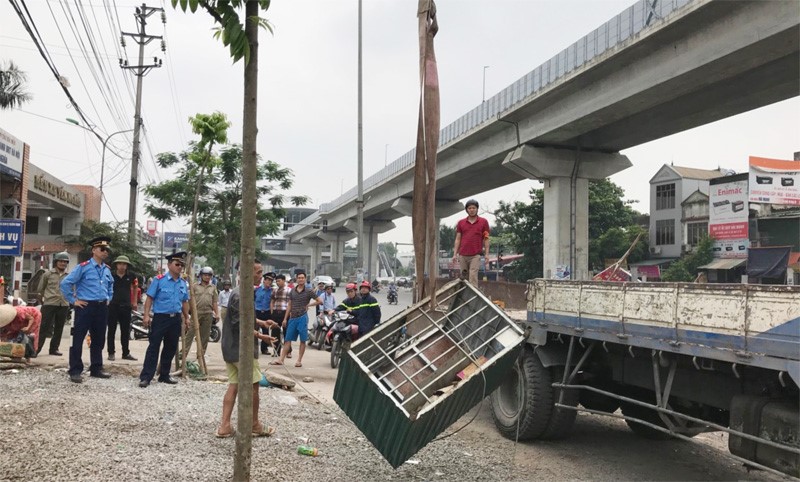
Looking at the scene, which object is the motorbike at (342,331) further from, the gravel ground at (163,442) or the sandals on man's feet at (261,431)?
the sandals on man's feet at (261,431)

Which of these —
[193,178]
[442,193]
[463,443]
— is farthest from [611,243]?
[463,443]

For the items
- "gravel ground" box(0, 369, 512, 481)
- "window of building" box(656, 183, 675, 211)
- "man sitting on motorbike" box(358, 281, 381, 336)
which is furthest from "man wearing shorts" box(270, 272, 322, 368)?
"window of building" box(656, 183, 675, 211)

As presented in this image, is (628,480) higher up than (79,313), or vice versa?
(79,313)

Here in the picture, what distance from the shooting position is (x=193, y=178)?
1995 centimetres

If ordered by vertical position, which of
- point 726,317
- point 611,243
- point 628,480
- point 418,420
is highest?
point 611,243

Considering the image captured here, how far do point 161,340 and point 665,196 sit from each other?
134ft

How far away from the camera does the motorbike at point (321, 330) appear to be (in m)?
12.9

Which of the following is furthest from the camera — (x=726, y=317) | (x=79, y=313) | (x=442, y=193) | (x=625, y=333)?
(x=442, y=193)

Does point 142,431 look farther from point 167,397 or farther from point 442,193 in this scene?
point 442,193

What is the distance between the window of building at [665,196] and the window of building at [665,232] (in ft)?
3.47

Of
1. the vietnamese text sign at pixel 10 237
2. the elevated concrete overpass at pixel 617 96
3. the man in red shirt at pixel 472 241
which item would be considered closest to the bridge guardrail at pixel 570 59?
the elevated concrete overpass at pixel 617 96

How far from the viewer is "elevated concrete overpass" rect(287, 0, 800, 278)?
44.8 ft

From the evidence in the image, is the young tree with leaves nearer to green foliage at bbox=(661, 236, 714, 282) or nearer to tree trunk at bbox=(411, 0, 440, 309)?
tree trunk at bbox=(411, 0, 440, 309)

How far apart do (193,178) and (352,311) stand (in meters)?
11.6
